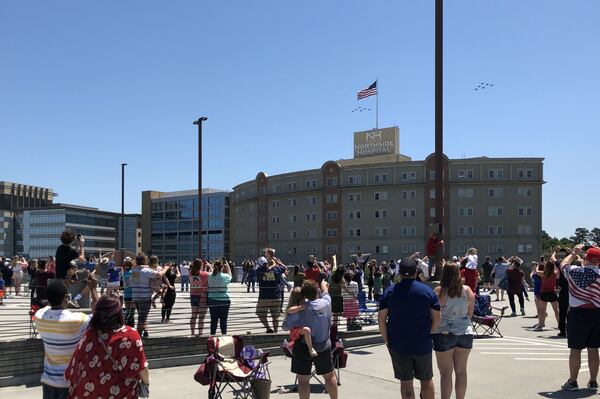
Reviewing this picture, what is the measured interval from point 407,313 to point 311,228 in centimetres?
8808

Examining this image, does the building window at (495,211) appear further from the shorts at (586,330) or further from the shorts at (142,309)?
the shorts at (586,330)

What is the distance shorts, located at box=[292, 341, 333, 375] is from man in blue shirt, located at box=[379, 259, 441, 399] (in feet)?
3.83

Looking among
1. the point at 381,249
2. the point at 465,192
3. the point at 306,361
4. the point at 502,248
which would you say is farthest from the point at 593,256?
the point at 381,249

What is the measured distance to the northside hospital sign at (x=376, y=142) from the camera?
307ft

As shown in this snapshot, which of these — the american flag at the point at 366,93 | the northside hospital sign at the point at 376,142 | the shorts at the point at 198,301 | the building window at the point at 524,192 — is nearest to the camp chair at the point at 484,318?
the shorts at the point at 198,301

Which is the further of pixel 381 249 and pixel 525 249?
pixel 381 249

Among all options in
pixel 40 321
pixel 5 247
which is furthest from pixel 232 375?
pixel 5 247

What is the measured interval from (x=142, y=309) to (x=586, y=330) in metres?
8.03

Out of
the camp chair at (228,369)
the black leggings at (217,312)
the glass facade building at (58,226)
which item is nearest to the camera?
the camp chair at (228,369)

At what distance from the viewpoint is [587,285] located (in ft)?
28.3

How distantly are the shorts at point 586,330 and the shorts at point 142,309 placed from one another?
7782 mm

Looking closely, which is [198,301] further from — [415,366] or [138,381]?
[138,381]

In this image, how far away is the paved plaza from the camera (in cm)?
889

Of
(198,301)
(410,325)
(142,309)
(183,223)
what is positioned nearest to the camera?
(410,325)
